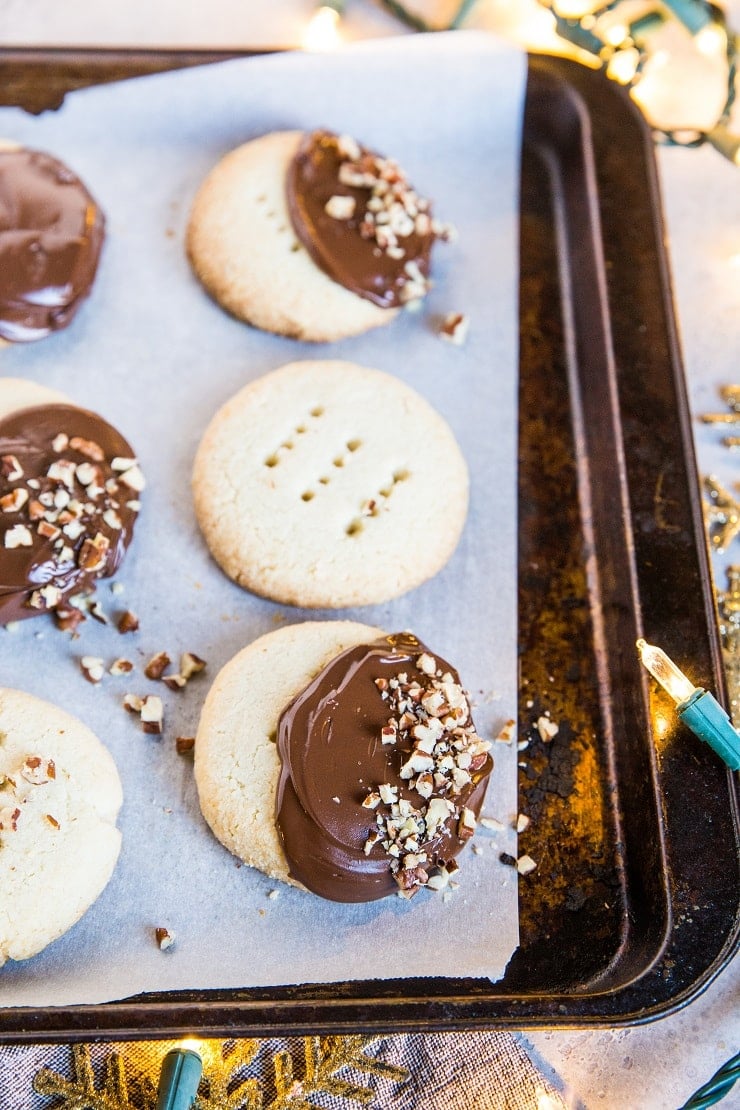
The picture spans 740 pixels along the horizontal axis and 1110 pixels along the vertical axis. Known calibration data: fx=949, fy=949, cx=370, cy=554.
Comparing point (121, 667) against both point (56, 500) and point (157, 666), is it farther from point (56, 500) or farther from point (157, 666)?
point (56, 500)

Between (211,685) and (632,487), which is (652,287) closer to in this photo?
(632,487)

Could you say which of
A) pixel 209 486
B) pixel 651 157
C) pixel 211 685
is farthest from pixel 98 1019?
pixel 651 157

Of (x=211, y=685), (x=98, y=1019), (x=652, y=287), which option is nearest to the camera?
(x=98, y=1019)

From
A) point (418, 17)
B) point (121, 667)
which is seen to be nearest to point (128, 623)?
point (121, 667)

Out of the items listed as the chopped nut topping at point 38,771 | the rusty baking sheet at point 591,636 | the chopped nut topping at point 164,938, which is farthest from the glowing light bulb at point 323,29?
the chopped nut topping at point 164,938

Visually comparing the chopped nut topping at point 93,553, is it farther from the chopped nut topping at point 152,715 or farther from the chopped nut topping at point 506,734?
the chopped nut topping at point 506,734

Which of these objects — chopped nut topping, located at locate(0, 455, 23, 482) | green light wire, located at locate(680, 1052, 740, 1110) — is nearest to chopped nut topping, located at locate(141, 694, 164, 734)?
chopped nut topping, located at locate(0, 455, 23, 482)
